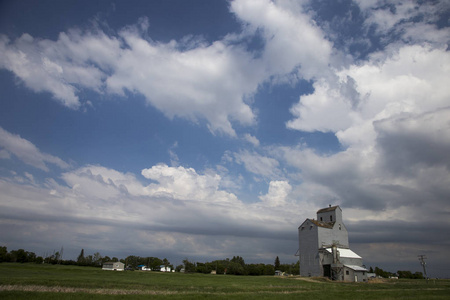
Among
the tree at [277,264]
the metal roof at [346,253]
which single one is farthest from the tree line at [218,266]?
the metal roof at [346,253]

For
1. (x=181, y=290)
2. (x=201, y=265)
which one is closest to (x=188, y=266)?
(x=201, y=265)

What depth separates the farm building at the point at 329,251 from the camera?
71938mm

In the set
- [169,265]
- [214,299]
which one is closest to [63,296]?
[214,299]

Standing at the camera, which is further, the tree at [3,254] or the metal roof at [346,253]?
the tree at [3,254]

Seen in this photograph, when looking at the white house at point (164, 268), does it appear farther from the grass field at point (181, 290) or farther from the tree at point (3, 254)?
the grass field at point (181, 290)

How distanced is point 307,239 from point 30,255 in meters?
142

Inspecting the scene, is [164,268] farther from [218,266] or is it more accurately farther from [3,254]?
[3,254]

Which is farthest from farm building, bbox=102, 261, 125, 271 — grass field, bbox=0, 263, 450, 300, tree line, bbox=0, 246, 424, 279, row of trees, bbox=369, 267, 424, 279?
row of trees, bbox=369, 267, 424, 279

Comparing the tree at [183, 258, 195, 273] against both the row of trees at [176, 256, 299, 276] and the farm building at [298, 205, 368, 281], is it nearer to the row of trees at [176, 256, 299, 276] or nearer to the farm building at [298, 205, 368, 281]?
the row of trees at [176, 256, 299, 276]

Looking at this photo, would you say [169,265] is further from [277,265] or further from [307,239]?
[307,239]

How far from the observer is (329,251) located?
75.9m

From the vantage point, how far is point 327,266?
74.9 meters

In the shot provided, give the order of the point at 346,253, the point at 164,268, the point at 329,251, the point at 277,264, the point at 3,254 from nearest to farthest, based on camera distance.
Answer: the point at 329,251, the point at 346,253, the point at 3,254, the point at 277,264, the point at 164,268

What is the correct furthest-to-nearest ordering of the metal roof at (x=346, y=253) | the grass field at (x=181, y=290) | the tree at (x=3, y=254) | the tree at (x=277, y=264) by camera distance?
1. the tree at (x=277, y=264)
2. the tree at (x=3, y=254)
3. the metal roof at (x=346, y=253)
4. the grass field at (x=181, y=290)
